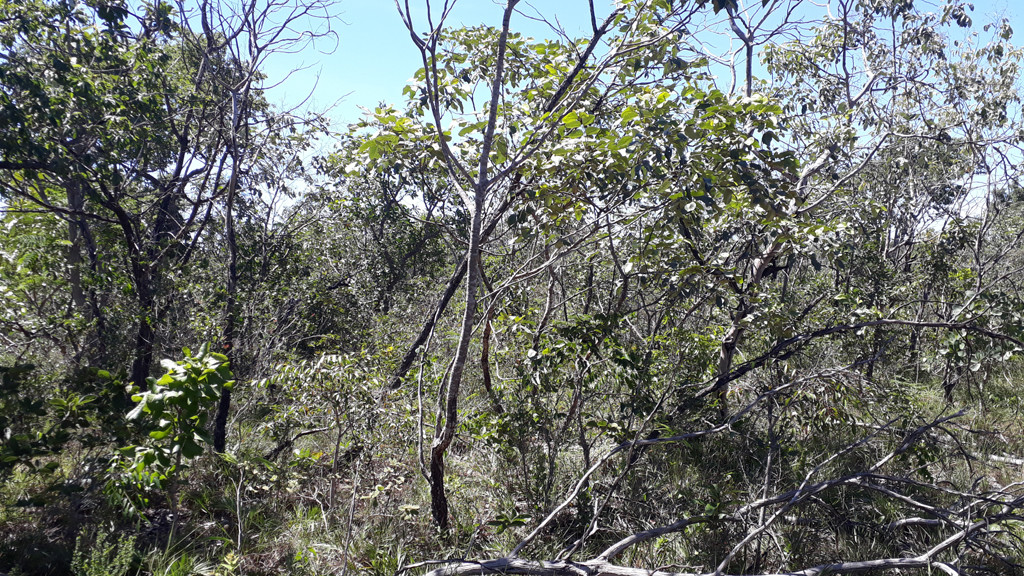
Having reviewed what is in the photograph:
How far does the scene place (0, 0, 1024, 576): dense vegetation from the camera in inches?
106

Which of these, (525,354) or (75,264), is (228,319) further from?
(525,354)

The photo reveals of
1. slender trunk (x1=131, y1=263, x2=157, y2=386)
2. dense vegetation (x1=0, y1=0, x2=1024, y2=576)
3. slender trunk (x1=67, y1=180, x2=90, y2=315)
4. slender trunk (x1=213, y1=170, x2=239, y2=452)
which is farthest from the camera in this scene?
slender trunk (x1=67, y1=180, x2=90, y2=315)

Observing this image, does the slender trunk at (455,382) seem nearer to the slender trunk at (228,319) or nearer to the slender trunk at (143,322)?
the slender trunk at (228,319)

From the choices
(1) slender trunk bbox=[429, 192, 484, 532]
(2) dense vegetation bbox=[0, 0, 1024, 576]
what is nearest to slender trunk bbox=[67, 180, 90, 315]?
(2) dense vegetation bbox=[0, 0, 1024, 576]

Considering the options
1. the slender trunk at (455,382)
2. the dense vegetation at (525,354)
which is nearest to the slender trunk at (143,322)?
the dense vegetation at (525,354)

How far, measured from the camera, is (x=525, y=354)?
329cm


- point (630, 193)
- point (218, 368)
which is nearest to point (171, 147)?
point (218, 368)

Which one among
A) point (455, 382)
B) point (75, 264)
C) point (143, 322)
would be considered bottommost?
point (455, 382)

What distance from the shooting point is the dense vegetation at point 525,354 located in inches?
106

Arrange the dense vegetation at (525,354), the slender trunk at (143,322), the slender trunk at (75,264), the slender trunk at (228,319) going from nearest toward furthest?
1. the dense vegetation at (525,354)
2. the slender trunk at (228,319)
3. the slender trunk at (143,322)
4. the slender trunk at (75,264)

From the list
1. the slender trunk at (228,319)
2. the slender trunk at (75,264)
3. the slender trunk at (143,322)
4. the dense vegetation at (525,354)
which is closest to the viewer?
the dense vegetation at (525,354)

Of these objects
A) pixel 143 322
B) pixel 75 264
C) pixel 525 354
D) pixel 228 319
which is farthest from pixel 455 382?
pixel 75 264

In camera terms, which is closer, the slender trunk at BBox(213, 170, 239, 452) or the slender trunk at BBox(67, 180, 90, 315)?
the slender trunk at BBox(213, 170, 239, 452)

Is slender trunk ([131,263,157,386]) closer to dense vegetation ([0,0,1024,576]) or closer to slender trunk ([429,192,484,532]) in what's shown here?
dense vegetation ([0,0,1024,576])
